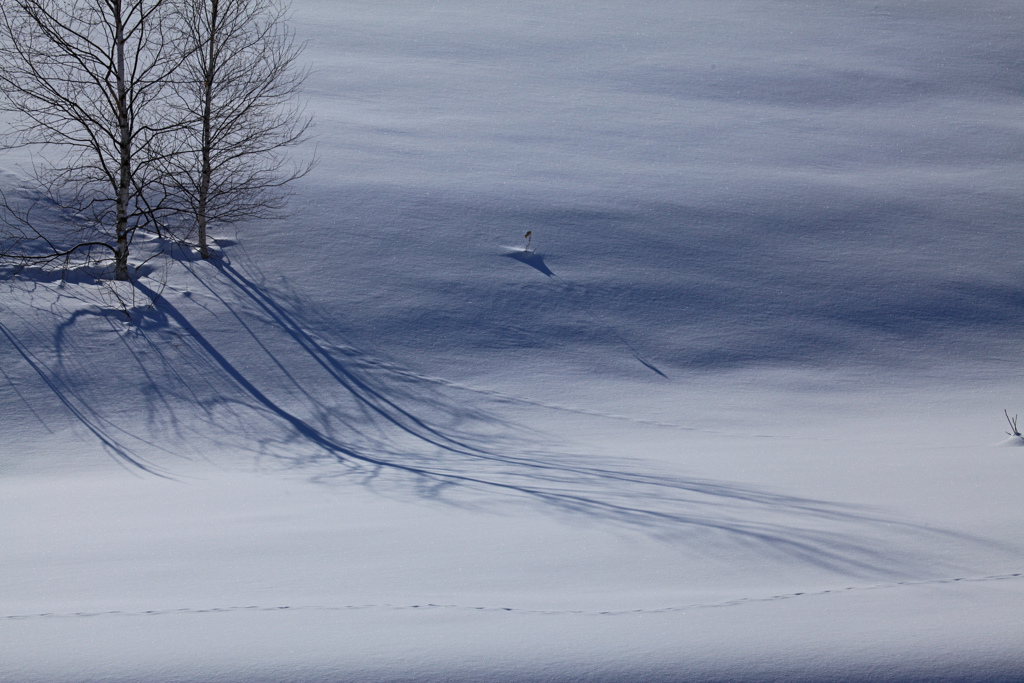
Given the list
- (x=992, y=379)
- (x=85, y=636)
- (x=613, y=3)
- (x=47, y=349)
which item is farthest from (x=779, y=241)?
(x=613, y=3)

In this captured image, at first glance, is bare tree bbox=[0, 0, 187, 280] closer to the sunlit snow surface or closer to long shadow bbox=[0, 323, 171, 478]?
the sunlit snow surface

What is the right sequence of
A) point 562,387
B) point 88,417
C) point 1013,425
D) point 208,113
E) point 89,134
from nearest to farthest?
1. point 1013,425
2. point 88,417
3. point 562,387
4. point 208,113
5. point 89,134

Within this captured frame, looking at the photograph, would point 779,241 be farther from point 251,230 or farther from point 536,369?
point 251,230

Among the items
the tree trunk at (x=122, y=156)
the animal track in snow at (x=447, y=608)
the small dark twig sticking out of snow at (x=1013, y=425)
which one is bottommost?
the small dark twig sticking out of snow at (x=1013, y=425)

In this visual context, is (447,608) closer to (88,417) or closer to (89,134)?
(88,417)

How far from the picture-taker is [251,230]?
12.9 m

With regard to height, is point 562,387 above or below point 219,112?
below

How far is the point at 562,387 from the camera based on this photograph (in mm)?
10148

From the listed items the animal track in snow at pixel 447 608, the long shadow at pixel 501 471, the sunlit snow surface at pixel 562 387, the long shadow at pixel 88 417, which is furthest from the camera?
the long shadow at pixel 88 417

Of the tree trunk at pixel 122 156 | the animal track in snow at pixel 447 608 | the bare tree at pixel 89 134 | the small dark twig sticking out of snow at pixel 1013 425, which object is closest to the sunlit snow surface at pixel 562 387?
the animal track in snow at pixel 447 608

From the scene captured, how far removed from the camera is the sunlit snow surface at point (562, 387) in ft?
10.8

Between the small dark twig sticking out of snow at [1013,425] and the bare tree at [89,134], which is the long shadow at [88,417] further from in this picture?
the small dark twig sticking out of snow at [1013,425]

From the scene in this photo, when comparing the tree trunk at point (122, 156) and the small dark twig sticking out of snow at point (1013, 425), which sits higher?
the tree trunk at point (122, 156)

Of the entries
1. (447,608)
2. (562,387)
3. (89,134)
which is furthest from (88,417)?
(447,608)
